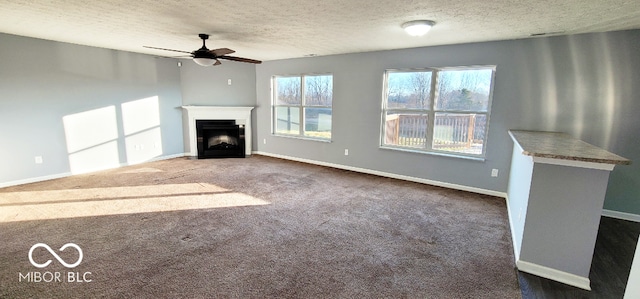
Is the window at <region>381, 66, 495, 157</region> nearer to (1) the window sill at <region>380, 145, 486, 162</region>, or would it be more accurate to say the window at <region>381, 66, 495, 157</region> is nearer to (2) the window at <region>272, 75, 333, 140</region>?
(1) the window sill at <region>380, 145, 486, 162</region>

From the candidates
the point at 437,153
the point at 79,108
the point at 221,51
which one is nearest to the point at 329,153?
the point at 437,153

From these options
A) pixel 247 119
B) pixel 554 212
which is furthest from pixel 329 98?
pixel 554 212

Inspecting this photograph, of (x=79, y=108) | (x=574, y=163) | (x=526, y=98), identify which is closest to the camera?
(x=574, y=163)

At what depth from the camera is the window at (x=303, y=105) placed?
19.5ft

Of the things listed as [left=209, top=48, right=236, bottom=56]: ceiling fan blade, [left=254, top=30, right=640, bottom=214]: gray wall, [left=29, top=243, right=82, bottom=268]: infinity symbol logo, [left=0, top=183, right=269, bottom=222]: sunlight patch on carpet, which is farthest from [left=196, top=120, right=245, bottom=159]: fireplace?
[left=29, top=243, right=82, bottom=268]: infinity symbol logo

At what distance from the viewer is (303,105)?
6285mm

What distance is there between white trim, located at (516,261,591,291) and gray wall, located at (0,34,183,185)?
21.6ft

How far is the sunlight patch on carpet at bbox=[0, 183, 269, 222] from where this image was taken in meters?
3.35

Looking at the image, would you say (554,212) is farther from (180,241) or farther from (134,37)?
(134,37)

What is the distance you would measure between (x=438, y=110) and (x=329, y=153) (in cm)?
229

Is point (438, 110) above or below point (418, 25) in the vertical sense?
below

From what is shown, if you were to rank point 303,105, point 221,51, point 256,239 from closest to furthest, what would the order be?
point 256,239, point 221,51, point 303,105

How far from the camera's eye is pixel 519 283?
7.16 feet

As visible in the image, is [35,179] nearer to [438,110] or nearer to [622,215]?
[438,110]
